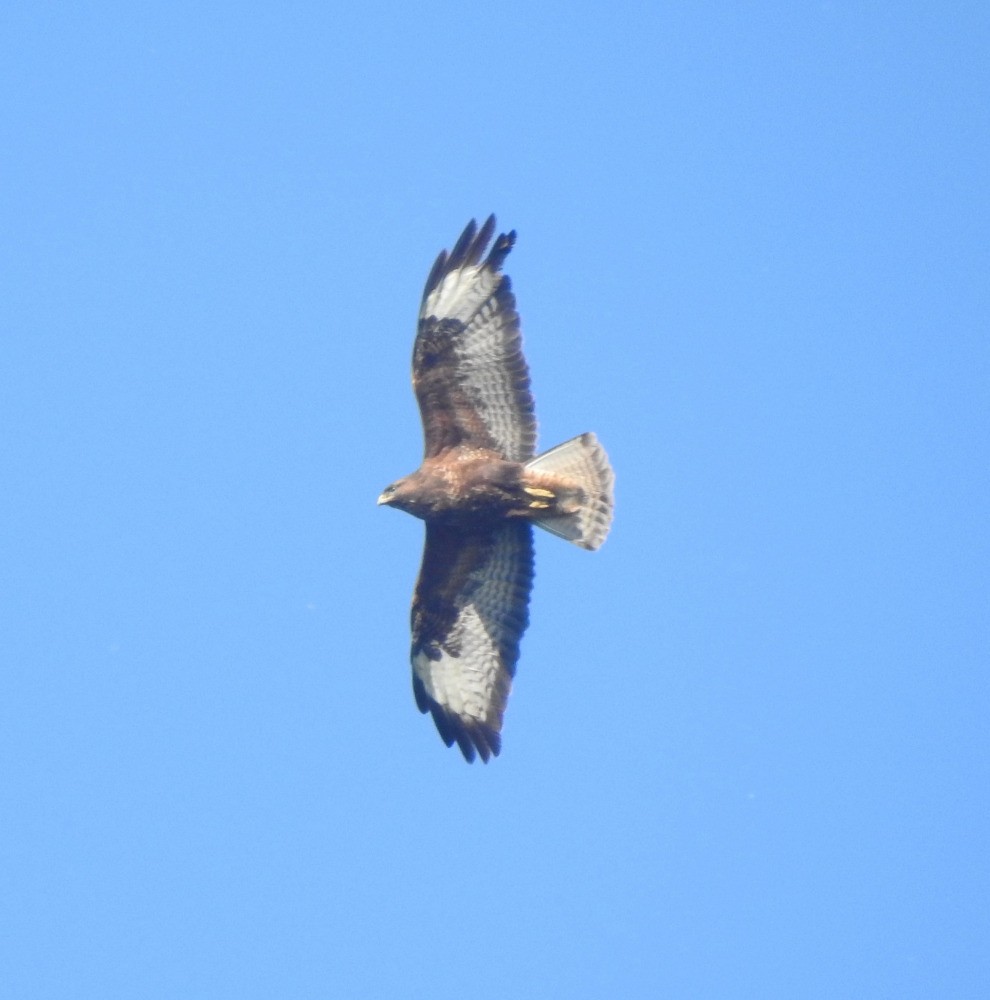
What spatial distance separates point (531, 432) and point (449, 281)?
3.28ft

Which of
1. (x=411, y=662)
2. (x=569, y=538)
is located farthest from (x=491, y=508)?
(x=411, y=662)

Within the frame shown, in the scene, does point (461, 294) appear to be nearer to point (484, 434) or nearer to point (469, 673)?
point (484, 434)

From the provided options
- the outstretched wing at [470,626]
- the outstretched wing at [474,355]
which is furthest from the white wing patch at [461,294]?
the outstretched wing at [470,626]

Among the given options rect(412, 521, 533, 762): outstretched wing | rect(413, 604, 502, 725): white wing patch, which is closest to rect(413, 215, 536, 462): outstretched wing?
rect(412, 521, 533, 762): outstretched wing

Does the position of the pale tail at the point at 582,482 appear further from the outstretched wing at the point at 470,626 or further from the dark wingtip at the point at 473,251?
the dark wingtip at the point at 473,251

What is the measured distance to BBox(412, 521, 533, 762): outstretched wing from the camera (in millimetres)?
11688

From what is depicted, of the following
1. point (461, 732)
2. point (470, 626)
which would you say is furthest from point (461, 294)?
point (461, 732)

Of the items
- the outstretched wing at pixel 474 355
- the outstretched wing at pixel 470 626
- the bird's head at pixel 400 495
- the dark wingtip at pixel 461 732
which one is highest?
the outstretched wing at pixel 474 355

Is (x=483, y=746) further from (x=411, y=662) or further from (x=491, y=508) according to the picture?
(x=491, y=508)

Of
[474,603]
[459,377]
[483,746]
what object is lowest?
[483,746]

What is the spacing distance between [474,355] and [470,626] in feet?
5.59

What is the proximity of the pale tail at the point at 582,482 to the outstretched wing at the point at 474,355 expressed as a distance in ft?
0.56

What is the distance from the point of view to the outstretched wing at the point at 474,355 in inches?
443

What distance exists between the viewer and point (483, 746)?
38.6 feet
